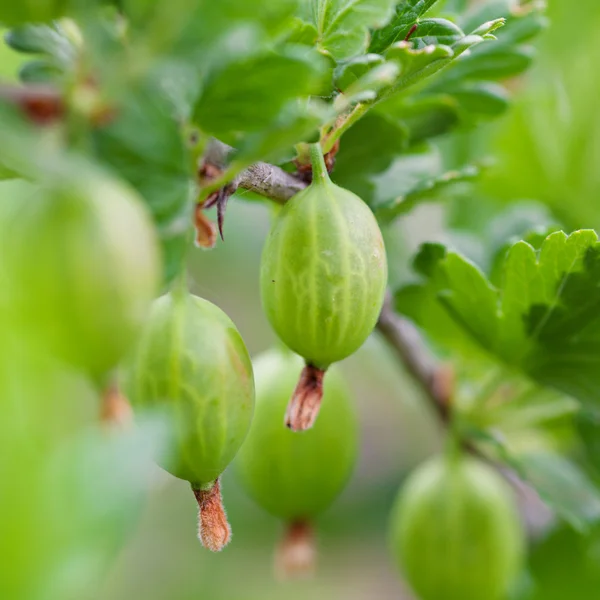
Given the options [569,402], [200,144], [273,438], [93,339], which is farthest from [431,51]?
[569,402]

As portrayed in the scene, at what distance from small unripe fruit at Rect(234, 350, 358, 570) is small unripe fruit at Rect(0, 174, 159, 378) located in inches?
21.6

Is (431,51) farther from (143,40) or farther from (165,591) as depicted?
(165,591)

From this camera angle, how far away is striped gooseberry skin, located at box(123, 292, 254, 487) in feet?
1.59

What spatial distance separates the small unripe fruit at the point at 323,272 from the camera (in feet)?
1.72

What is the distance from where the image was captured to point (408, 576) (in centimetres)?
106

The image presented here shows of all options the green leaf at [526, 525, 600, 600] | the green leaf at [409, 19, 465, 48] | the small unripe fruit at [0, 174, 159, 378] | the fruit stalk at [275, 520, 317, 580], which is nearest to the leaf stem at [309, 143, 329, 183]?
the green leaf at [409, 19, 465, 48]

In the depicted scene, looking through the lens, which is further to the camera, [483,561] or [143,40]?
[483,561]

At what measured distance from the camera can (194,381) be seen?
0.48m

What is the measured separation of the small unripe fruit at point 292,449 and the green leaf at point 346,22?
43 cm

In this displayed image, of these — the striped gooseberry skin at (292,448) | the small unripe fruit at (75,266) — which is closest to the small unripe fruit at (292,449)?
the striped gooseberry skin at (292,448)

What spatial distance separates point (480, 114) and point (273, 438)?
1.35 feet

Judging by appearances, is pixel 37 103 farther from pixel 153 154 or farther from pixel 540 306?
pixel 540 306

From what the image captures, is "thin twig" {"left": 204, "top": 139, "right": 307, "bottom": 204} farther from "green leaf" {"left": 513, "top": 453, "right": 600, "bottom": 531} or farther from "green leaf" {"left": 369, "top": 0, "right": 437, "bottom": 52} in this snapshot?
"green leaf" {"left": 513, "top": 453, "right": 600, "bottom": 531}

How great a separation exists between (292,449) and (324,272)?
44 cm
